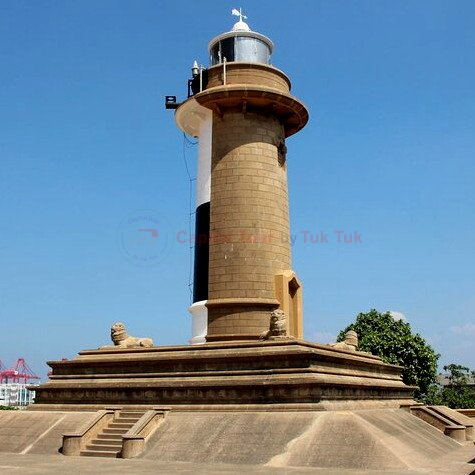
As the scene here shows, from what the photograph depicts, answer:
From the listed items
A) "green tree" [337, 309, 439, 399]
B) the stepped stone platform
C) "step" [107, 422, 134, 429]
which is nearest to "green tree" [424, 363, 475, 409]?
"green tree" [337, 309, 439, 399]

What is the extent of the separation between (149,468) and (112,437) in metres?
3.93

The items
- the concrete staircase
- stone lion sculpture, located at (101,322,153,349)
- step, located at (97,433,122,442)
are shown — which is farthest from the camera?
stone lion sculpture, located at (101,322,153,349)

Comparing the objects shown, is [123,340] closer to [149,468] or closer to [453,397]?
[149,468]

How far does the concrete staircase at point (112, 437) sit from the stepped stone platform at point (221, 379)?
76cm

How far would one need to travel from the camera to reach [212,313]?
21.3 meters

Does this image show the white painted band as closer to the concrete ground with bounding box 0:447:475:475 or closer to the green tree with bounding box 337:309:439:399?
the concrete ground with bounding box 0:447:475:475

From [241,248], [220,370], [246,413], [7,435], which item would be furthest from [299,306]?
[7,435]

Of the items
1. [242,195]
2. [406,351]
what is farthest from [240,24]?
[406,351]

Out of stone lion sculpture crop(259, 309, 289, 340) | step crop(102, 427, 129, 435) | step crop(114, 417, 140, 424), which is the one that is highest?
stone lion sculpture crop(259, 309, 289, 340)

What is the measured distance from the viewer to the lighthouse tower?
21172 mm

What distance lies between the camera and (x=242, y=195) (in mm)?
21891

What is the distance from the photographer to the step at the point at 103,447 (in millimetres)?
16062

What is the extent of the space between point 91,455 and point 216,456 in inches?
147

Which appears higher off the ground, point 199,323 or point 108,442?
point 199,323
